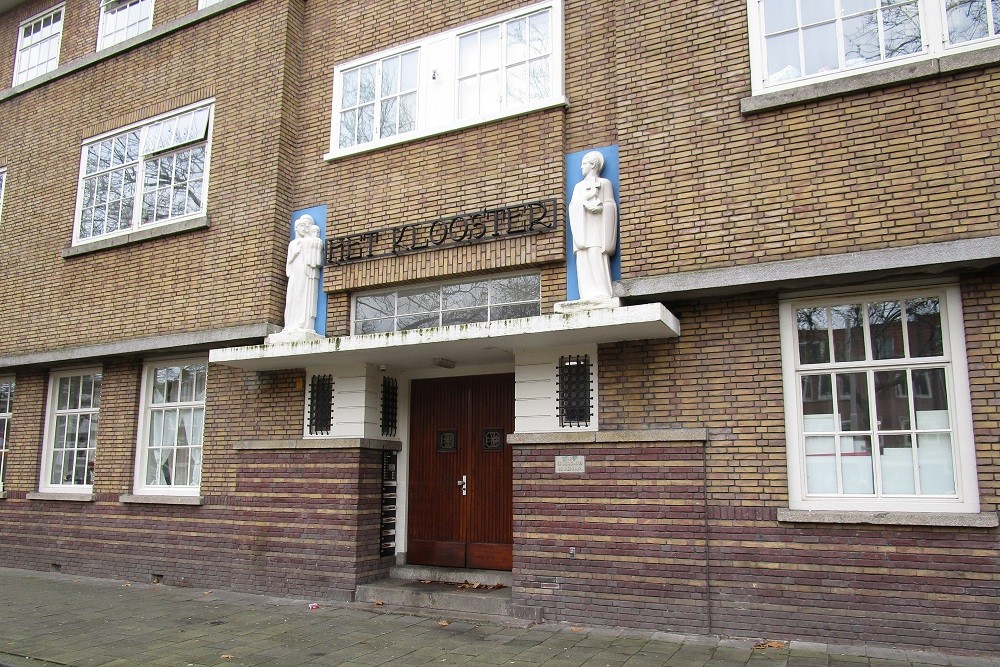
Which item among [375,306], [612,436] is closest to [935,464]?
[612,436]

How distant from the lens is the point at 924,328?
6.99m

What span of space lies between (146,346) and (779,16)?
9.31 metres

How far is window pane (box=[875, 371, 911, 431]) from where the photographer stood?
22.9ft

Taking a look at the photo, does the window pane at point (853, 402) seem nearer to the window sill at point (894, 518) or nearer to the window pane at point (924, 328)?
the window pane at point (924, 328)

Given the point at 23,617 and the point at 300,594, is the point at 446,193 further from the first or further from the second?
the point at 23,617

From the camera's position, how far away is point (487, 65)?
9703 mm

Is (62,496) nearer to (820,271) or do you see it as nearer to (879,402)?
(820,271)

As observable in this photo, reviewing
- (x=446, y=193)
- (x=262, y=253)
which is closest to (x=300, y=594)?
(x=262, y=253)

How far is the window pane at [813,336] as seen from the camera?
24.2ft

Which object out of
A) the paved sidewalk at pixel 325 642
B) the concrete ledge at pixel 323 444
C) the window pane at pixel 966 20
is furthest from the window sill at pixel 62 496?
the window pane at pixel 966 20

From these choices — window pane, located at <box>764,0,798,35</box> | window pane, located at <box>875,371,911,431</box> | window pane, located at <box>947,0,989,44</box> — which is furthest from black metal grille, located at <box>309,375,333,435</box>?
window pane, located at <box>947,0,989,44</box>

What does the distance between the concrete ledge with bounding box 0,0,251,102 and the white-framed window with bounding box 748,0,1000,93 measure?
7.87 meters

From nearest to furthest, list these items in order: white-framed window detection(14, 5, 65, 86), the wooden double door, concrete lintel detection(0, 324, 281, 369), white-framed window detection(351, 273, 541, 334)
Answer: white-framed window detection(351, 273, 541, 334) < the wooden double door < concrete lintel detection(0, 324, 281, 369) < white-framed window detection(14, 5, 65, 86)

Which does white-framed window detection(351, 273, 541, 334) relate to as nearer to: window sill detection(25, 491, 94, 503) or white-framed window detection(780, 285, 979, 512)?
white-framed window detection(780, 285, 979, 512)
